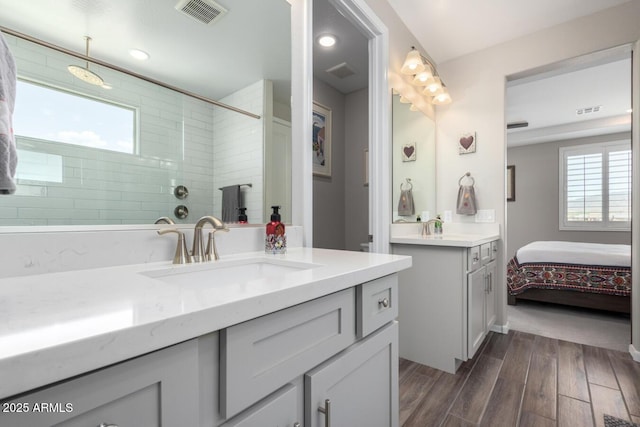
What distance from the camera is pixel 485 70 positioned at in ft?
9.03

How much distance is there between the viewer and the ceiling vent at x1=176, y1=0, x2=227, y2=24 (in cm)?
109

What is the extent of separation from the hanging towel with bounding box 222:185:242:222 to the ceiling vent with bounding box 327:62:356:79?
7.00ft

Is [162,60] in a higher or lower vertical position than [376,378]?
higher

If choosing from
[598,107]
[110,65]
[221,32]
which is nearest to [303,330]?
[110,65]

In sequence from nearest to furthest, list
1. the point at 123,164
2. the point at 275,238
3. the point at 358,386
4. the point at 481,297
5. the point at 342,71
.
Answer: the point at 358,386 → the point at 123,164 → the point at 275,238 → the point at 481,297 → the point at 342,71

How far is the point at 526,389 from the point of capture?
5.69ft

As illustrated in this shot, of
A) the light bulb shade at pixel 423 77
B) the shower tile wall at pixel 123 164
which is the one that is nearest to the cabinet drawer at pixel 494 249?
the light bulb shade at pixel 423 77

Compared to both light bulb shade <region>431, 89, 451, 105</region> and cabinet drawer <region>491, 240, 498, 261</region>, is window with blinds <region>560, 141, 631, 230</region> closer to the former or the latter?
cabinet drawer <region>491, 240, 498, 261</region>

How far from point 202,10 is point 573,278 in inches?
153

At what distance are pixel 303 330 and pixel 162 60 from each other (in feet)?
3.34

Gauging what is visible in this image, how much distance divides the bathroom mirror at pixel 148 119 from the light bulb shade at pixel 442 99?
1.79m

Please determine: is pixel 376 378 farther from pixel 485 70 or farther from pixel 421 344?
pixel 485 70

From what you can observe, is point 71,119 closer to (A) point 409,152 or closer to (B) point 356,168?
(A) point 409,152

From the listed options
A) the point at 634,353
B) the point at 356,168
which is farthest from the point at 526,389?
the point at 356,168
